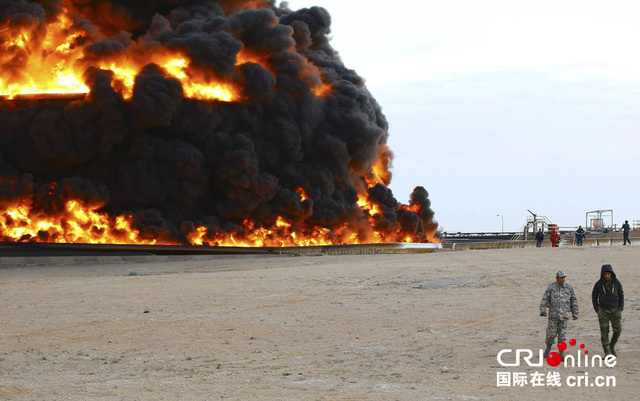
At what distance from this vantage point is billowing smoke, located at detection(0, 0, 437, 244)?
4438cm

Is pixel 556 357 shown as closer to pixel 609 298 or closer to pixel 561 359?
pixel 561 359

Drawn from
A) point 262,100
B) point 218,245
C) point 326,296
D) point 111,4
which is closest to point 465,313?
point 326,296

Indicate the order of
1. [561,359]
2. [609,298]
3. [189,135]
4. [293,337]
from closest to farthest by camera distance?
[609,298]
[561,359]
[293,337]
[189,135]

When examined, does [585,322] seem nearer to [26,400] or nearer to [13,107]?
[26,400]

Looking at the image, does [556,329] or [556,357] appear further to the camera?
[556,357]

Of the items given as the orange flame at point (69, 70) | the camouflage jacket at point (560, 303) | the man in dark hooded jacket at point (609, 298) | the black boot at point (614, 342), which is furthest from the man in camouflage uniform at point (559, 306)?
the orange flame at point (69, 70)

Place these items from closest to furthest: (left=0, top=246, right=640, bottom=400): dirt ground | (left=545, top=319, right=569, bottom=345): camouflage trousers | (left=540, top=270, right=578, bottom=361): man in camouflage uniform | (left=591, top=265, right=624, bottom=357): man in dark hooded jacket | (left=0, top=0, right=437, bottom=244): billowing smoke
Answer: (left=0, top=246, right=640, bottom=400): dirt ground < (left=591, top=265, right=624, bottom=357): man in dark hooded jacket < (left=540, top=270, right=578, bottom=361): man in camouflage uniform < (left=545, top=319, right=569, bottom=345): camouflage trousers < (left=0, top=0, right=437, bottom=244): billowing smoke

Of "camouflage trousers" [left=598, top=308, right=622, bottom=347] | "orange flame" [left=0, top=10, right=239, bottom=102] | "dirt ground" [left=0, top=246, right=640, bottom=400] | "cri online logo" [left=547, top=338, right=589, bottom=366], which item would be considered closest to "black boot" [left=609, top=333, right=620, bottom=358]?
"camouflage trousers" [left=598, top=308, right=622, bottom=347]

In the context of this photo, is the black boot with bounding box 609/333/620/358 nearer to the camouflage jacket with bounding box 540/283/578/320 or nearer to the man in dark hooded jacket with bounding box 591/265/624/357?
the man in dark hooded jacket with bounding box 591/265/624/357

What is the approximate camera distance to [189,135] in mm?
47000

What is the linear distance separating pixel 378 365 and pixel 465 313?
605 centimetres

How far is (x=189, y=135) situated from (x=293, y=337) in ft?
110

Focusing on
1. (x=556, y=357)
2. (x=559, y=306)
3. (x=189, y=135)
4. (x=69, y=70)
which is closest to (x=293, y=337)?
(x=556, y=357)

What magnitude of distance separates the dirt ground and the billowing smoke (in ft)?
55.3
